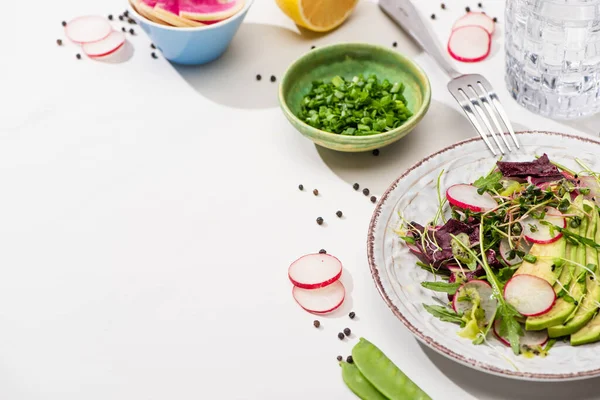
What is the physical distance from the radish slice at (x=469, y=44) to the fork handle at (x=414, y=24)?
2.4 inches

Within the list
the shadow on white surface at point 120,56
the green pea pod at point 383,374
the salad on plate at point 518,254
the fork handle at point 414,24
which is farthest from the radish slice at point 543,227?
the shadow on white surface at point 120,56

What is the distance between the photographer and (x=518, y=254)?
2.18 metres

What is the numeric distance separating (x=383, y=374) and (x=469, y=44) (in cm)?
170

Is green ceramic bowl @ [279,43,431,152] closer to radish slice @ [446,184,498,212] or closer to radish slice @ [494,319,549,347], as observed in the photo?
radish slice @ [446,184,498,212]

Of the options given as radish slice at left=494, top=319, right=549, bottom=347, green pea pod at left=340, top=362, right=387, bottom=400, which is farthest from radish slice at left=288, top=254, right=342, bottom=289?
radish slice at left=494, top=319, right=549, bottom=347

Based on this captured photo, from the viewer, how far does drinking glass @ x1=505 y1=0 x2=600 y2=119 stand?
8.63 ft

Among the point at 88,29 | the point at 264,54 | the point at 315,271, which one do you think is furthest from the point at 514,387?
the point at 88,29

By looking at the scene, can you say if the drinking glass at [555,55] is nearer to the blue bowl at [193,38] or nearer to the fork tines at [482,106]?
the fork tines at [482,106]

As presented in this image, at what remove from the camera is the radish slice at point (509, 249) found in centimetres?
218

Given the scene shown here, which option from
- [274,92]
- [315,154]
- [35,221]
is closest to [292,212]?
[315,154]

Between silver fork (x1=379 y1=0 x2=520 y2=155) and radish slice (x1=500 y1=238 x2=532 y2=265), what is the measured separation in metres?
0.46

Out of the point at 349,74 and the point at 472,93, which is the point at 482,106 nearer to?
the point at 472,93

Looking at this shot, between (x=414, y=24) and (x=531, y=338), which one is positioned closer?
(x=531, y=338)

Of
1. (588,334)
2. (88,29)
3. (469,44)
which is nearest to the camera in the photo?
(588,334)
